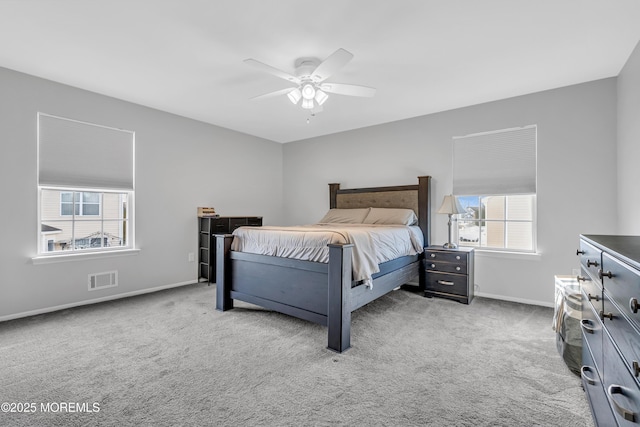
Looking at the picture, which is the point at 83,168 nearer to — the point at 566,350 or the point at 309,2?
the point at 309,2

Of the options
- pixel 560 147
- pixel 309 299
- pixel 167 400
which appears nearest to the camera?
pixel 167 400

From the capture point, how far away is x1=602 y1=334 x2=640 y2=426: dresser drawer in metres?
0.91

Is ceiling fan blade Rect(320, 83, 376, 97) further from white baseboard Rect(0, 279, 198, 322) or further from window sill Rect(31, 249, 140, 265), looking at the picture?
white baseboard Rect(0, 279, 198, 322)

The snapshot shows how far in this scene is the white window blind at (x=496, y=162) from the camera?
11.8 feet

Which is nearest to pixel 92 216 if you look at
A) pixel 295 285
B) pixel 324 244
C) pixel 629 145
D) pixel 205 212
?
pixel 205 212

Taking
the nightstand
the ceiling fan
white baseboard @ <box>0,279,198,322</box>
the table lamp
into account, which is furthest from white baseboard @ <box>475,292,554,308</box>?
white baseboard @ <box>0,279,198,322</box>

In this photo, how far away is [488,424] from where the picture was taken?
156 centimetres

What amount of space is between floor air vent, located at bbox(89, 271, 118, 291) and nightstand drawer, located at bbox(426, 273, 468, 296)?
12.8 ft

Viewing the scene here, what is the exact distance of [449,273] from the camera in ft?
12.1

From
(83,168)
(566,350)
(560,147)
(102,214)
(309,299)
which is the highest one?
(560,147)

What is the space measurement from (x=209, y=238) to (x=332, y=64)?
10.1 ft

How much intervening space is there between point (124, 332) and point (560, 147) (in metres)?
4.85

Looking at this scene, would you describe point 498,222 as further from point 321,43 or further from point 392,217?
point 321,43

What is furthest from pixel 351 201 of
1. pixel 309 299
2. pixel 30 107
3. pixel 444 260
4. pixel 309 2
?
pixel 30 107
